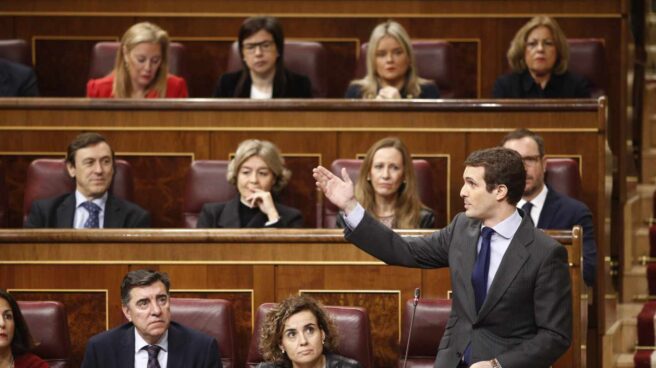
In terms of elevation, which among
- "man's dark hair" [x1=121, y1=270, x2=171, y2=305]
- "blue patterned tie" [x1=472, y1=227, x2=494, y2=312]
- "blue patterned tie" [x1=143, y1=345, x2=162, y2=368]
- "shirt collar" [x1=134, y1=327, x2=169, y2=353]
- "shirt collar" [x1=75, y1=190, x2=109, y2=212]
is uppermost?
"shirt collar" [x1=75, y1=190, x2=109, y2=212]

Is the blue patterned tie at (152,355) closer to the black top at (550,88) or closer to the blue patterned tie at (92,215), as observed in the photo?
the blue patterned tie at (92,215)

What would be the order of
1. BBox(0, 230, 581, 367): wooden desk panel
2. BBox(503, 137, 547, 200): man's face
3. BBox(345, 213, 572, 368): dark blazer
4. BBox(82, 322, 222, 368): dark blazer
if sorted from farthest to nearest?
BBox(503, 137, 547, 200): man's face
BBox(0, 230, 581, 367): wooden desk panel
BBox(82, 322, 222, 368): dark blazer
BBox(345, 213, 572, 368): dark blazer

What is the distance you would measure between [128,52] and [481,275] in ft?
5.86

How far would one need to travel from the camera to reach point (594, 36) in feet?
14.5

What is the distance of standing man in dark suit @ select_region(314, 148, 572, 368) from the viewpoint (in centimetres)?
232

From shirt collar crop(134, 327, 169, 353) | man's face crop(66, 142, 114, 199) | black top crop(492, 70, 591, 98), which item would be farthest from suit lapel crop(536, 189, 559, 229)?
man's face crop(66, 142, 114, 199)

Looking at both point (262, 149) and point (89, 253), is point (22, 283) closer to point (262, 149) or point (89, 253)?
point (89, 253)

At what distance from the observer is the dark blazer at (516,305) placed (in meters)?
2.32

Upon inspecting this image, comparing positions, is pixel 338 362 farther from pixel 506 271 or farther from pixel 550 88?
pixel 550 88

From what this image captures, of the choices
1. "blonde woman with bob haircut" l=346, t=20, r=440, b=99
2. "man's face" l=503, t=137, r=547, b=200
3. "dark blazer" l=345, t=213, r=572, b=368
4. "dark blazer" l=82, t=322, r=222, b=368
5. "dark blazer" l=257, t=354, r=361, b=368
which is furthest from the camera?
"blonde woman with bob haircut" l=346, t=20, r=440, b=99

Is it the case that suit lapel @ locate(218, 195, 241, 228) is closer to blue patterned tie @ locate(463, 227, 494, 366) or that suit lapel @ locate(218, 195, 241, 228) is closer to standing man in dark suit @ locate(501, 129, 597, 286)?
standing man in dark suit @ locate(501, 129, 597, 286)

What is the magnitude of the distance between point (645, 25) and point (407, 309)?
221 centimetres

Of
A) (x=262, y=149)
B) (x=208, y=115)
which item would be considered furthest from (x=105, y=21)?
(x=262, y=149)

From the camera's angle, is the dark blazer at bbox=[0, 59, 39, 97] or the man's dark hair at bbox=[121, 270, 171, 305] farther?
the dark blazer at bbox=[0, 59, 39, 97]
